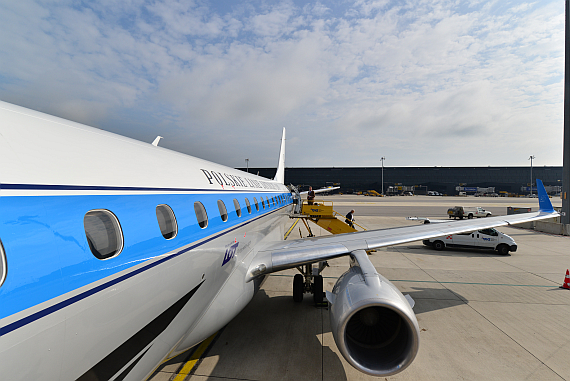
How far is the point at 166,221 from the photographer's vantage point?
3.61 metres

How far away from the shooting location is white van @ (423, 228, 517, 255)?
49.1 feet

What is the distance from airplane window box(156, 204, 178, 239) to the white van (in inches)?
594

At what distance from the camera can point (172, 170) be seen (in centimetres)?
420

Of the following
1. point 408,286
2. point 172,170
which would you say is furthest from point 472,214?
point 172,170

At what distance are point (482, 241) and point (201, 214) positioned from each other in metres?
16.8

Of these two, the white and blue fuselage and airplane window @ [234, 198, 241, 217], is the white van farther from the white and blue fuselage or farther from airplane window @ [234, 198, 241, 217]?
the white and blue fuselage

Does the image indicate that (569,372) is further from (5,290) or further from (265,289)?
(5,290)

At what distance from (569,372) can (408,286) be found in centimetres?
480

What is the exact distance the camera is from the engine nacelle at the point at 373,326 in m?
3.91

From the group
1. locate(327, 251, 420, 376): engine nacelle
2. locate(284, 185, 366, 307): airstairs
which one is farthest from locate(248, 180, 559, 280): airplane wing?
locate(284, 185, 366, 307): airstairs

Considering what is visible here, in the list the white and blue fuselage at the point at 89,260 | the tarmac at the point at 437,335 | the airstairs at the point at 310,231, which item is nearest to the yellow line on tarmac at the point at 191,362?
the tarmac at the point at 437,335

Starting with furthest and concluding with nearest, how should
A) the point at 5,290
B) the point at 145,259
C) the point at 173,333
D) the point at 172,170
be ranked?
the point at 172,170, the point at 173,333, the point at 145,259, the point at 5,290

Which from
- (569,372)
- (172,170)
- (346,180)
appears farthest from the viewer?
(346,180)

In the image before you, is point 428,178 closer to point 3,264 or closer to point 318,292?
point 318,292
